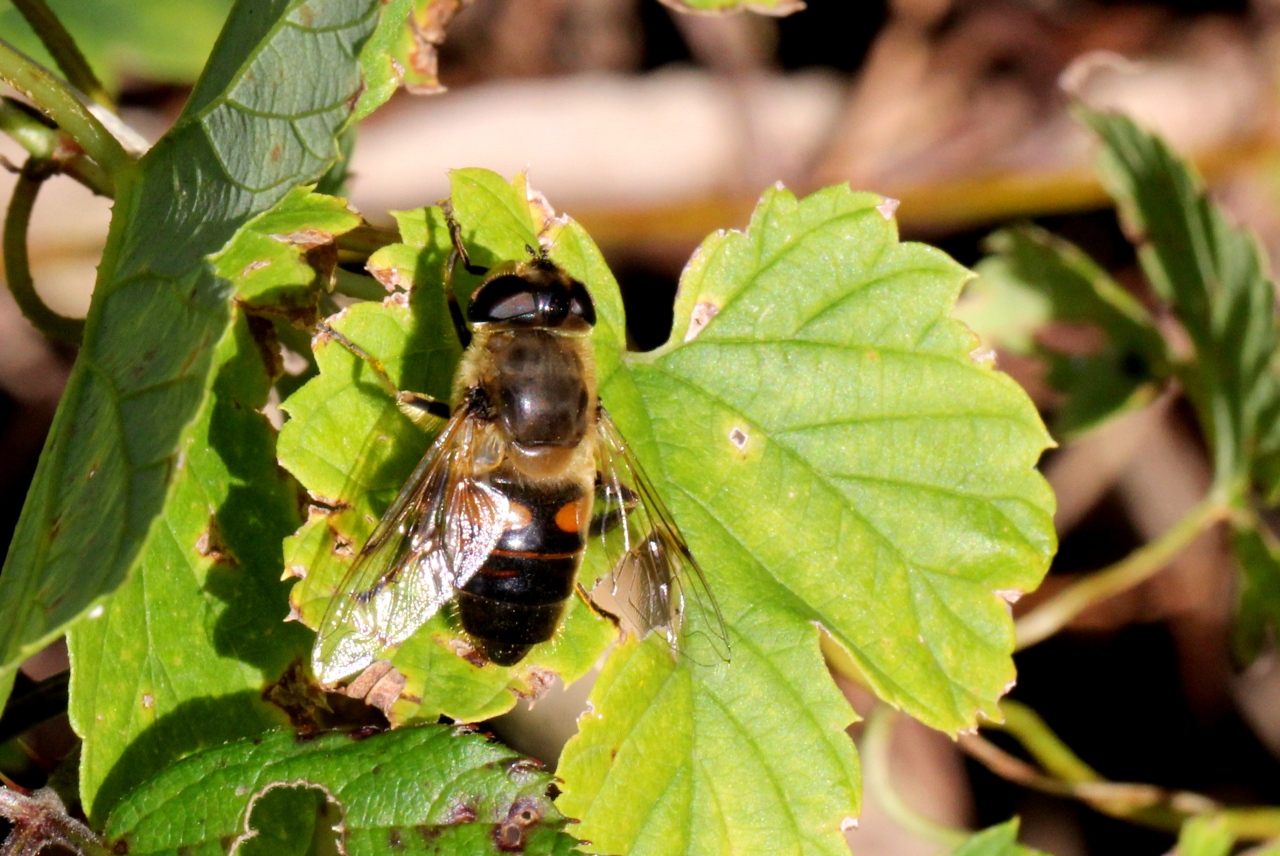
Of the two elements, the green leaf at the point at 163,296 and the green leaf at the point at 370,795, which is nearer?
the green leaf at the point at 163,296

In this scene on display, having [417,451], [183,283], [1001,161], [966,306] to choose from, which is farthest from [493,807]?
[1001,161]

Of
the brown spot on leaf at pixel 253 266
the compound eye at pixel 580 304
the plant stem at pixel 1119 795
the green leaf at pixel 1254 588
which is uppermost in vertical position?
the brown spot on leaf at pixel 253 266

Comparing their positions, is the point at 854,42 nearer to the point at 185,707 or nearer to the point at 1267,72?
the point at 1267,72

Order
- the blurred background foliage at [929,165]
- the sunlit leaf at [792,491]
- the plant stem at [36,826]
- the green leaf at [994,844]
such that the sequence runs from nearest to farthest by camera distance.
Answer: the plant stem at [36,826], the sunlit leaf at [792,491], the green leaf at [994,844], the blurred background foliage at [929,165]

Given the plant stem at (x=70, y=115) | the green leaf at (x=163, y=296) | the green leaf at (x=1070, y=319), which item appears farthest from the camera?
the green leaf at (x=1070, y=319)

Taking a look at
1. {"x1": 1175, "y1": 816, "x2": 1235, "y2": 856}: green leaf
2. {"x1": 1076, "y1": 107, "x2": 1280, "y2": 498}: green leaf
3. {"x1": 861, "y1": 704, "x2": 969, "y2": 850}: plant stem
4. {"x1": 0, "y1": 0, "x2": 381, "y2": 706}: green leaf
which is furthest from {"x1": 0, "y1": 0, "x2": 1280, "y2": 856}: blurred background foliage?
{"x1": 0, "y1": 0, "x2": 381, "y2": 706}: green leaf

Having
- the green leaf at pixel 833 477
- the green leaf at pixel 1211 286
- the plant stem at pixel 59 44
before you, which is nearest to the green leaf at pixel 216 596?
the green leaf at pixel 833 477

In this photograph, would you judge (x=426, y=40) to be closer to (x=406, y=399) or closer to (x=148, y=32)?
(x=406, y=399)

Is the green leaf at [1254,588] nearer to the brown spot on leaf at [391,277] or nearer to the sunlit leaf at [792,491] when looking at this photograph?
the sunlit leaf at [792,491]
